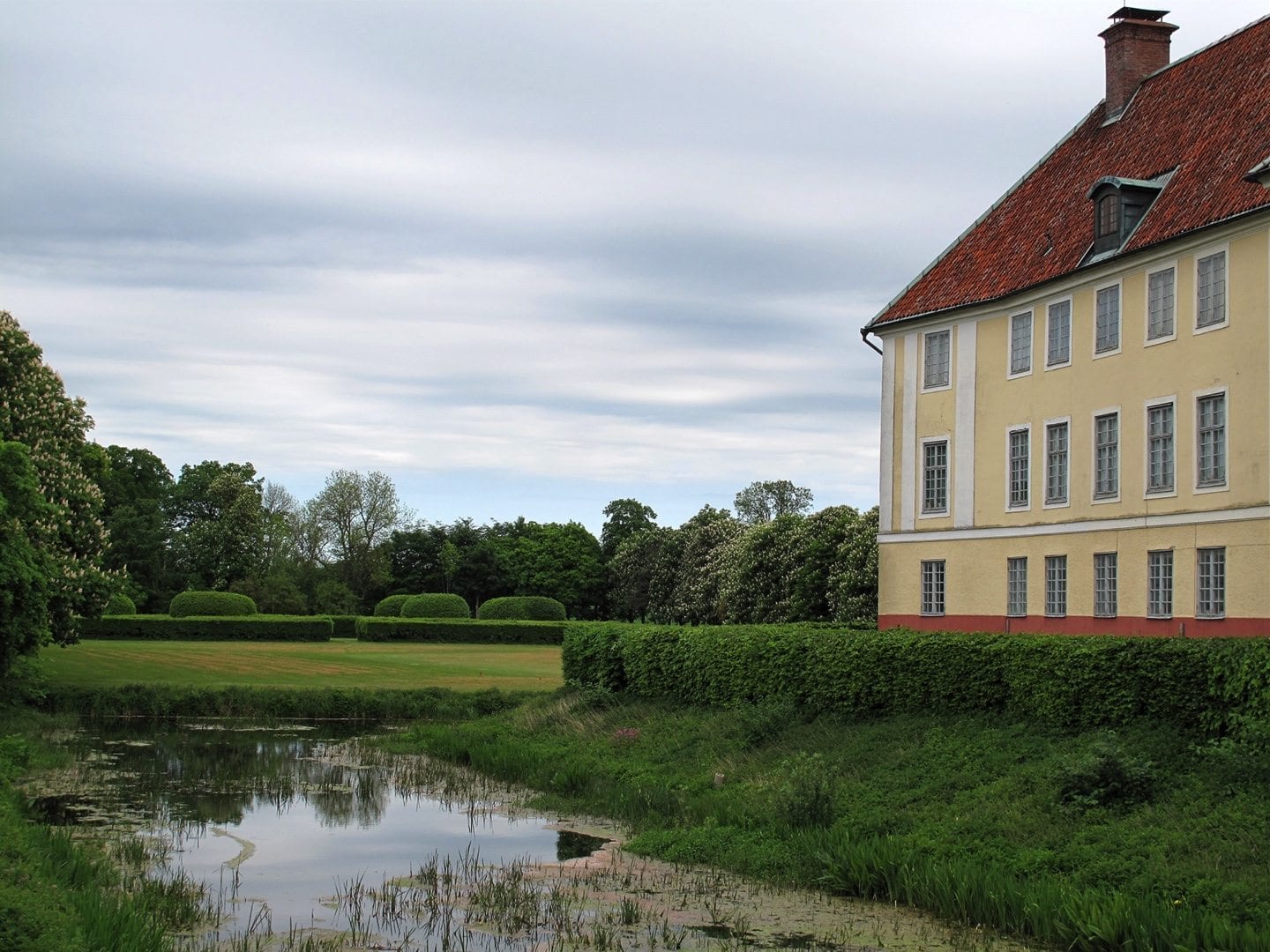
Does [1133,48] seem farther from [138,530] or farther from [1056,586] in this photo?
[138,530]

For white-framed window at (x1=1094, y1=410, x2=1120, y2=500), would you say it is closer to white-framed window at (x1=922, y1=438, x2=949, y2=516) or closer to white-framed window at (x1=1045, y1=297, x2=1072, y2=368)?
white-framed window at (x1=1045, y1=297, x2=1072, y2=368)

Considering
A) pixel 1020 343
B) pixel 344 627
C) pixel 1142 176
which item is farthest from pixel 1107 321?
pixel 344 627

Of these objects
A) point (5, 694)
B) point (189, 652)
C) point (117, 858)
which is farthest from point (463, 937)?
point (189, 652)

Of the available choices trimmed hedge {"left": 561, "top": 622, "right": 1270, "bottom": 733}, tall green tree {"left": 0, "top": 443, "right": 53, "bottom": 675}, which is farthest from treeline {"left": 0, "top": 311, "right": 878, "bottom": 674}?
trimmed hedge {"left": 561, "top": 622, "right": 1270, "bottom": 733}

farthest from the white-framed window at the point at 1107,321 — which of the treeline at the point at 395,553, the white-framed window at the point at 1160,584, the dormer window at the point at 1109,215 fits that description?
the treeline at the point at 395,553

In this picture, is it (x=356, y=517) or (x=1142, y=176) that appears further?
(x=356, y=517)

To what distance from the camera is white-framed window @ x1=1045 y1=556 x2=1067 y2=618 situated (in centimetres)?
3072

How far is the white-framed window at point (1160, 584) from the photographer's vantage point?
27766 millimetres

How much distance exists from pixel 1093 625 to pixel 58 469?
27451 millimetres

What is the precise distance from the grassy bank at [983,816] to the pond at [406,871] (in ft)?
2.20

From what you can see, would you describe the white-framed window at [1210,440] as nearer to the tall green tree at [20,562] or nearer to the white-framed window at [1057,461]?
the white-framed window at [1057,461]

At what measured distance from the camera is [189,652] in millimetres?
56594

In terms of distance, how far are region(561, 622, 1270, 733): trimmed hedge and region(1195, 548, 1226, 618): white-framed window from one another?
6.24 m

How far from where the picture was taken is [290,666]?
52.8 m
